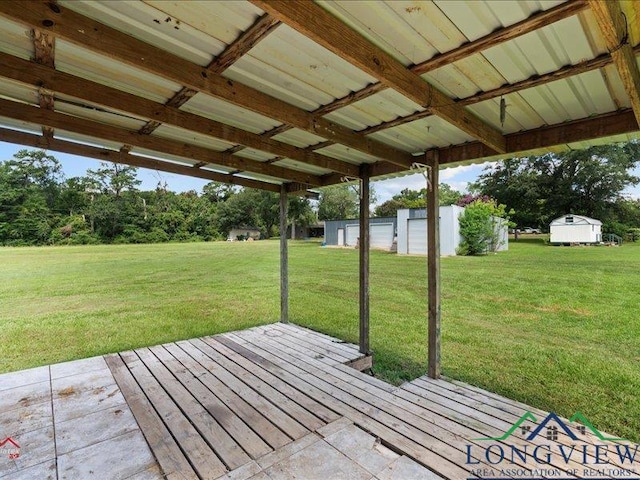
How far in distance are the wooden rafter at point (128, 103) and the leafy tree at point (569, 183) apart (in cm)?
1566

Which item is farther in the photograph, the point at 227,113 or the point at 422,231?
the point at 422,231

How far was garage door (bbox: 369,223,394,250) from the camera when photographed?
646 inches

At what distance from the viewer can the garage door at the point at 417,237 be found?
13477 mm

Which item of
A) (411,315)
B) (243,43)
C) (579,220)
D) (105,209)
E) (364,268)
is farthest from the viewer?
(105,209)

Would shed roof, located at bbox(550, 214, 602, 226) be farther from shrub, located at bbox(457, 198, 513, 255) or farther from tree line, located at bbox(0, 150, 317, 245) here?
tree line, located at bbox(0, 150, 317, 245)


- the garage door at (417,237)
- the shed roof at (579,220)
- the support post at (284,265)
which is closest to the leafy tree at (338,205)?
the garage door at (417,237)

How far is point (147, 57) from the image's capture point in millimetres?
1324

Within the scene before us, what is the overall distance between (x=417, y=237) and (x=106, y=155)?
40.8ft

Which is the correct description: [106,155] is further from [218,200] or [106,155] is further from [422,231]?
[218,200]

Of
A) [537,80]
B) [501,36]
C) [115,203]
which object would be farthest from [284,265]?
[115,203]

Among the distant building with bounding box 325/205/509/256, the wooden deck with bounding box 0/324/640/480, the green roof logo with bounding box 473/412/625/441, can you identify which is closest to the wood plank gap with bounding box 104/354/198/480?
the wooden deck with bounding box 0/324/640/480

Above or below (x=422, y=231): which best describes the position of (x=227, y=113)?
above

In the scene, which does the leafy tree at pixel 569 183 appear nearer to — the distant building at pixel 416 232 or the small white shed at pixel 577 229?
the small white shed at pixel 577 229

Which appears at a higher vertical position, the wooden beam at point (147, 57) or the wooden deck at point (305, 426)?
the wooden beam at point (147, 57)
